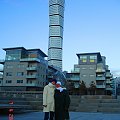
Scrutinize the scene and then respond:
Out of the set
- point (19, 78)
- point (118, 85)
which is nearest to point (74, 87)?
point (19, 78)

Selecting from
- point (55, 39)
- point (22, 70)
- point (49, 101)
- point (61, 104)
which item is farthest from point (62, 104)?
point (55, 39)

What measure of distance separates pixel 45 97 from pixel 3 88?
74677 mm

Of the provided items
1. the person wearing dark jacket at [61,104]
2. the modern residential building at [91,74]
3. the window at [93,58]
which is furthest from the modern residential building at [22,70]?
the person wearing dark jacket at [61,104]

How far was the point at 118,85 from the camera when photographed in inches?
5148

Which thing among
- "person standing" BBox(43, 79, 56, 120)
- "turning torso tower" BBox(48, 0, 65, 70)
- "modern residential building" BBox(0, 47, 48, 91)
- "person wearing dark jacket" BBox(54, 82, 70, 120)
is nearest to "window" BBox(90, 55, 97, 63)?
"modern residential building" BBox(0, 47, 48, 91)

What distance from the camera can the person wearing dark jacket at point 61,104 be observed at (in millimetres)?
Answer: 7543

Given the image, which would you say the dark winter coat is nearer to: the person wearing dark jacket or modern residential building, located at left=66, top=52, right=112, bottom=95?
the person wearing dark jacket

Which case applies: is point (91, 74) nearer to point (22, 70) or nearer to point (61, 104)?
point (22, 70)

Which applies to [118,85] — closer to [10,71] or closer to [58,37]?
[58,37]

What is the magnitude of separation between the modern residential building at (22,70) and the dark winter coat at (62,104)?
68763mm

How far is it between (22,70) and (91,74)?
2467cm

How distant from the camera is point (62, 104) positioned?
764 cm

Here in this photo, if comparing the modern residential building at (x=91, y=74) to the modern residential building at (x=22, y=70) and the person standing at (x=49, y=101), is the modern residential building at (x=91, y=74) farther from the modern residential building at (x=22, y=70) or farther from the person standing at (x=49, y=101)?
the person standing at (x=49, y=101)

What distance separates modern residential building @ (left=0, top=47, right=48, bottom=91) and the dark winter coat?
6876 cm
